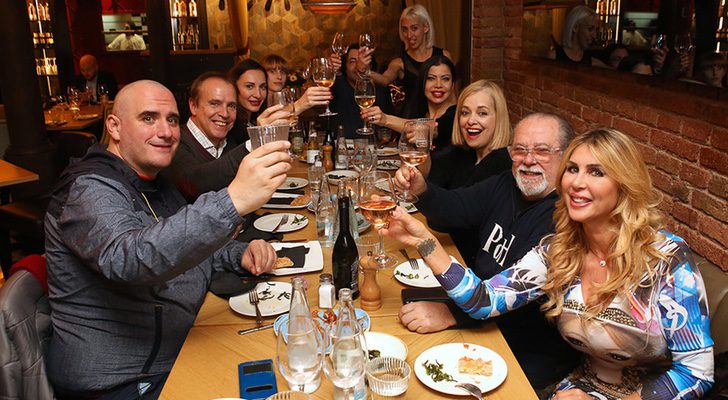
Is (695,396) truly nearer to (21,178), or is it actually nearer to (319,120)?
(319,120)

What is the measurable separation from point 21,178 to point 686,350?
4083mm

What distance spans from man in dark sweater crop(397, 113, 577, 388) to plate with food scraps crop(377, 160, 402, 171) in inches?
48.0

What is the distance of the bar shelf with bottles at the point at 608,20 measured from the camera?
3051mm

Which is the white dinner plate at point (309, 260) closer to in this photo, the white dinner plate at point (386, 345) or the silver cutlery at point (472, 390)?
the white dinner plate at point (386, 345)

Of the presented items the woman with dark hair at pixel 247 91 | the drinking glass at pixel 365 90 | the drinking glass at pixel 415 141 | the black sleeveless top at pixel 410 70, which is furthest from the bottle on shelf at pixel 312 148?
the drinking glass at pixel 415 141

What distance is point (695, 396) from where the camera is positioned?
5.53ft

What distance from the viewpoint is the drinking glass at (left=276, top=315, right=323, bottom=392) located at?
136 cm

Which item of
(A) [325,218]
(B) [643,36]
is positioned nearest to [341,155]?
(A) [325,218]

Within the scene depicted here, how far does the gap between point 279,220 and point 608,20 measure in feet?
6.84

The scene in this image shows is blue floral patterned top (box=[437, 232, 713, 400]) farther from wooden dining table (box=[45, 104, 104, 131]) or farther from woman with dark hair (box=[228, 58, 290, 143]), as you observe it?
wooden dining table (box=[45, 104, 104, 131])

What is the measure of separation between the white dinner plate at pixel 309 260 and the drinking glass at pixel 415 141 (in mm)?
428

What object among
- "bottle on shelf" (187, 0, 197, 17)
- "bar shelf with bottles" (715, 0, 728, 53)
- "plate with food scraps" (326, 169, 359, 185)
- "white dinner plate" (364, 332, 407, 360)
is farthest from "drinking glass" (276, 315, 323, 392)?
"bottle on shelf" (187, 0, 197, 17)

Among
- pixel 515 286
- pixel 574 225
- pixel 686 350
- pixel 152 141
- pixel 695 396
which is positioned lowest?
pixel 695 396

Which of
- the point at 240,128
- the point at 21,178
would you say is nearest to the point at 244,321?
the point at 240,128
